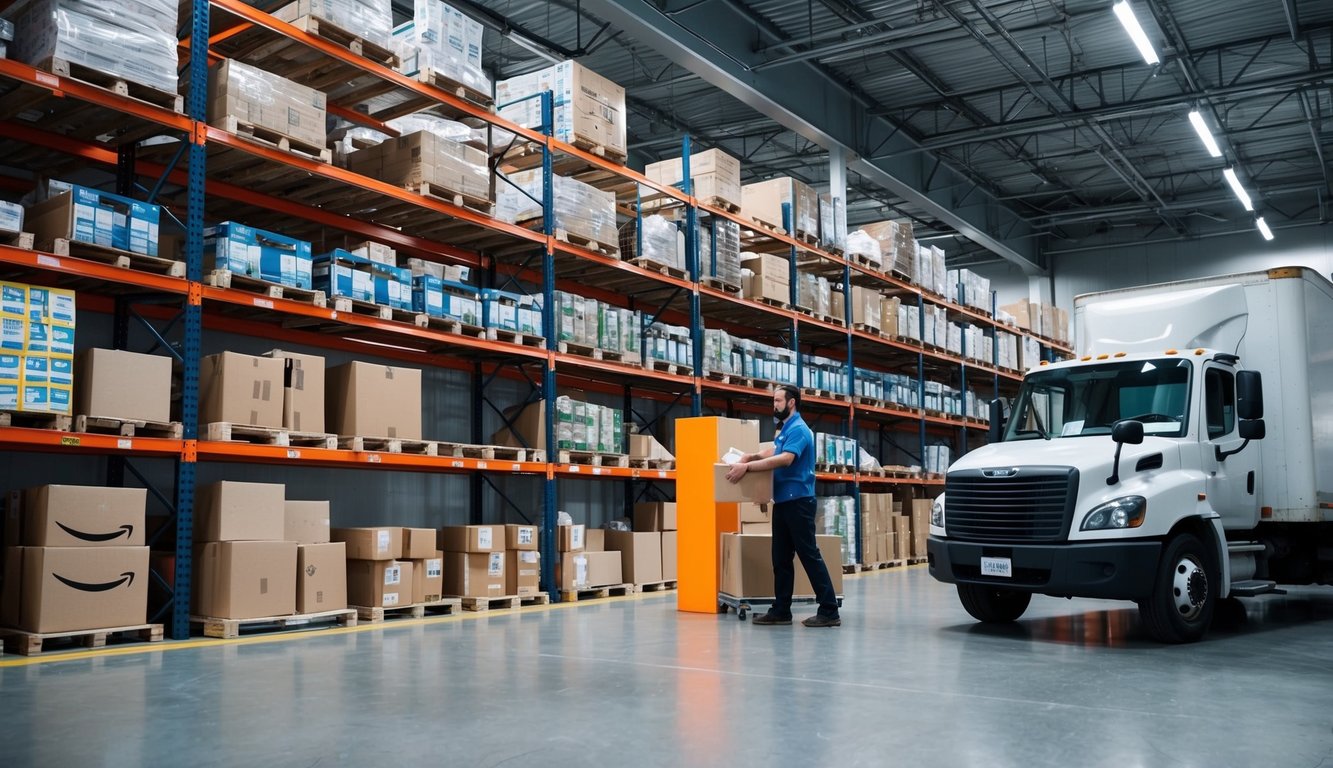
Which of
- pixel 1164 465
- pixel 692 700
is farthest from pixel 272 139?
pixel 1164 465

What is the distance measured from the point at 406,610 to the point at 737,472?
3.27 metres

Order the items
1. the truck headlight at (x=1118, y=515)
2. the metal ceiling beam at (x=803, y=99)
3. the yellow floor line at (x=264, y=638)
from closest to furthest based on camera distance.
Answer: the yellow floor line at (x=264, y=638), the truck headlight at (x=1118, y=515), the metal ceiling beam at (x=803, y=99)

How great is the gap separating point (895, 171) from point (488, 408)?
33.3 feet

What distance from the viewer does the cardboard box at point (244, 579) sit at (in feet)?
24.4

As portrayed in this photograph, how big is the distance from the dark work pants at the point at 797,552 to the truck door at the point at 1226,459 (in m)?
2.74

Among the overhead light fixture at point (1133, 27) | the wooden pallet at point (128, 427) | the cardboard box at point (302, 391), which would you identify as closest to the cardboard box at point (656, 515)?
the cardboard box at point (302, 391)

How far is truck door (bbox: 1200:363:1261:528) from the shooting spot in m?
7.49

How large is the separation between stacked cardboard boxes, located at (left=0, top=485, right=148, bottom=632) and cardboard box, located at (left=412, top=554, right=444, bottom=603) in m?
2.44

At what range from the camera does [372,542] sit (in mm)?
8664

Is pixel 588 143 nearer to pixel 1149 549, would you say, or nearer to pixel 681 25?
pixel 681 25

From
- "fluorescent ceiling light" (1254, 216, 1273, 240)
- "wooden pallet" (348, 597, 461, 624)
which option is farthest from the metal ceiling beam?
"wooden pallet" (348, 597, 461, 624)

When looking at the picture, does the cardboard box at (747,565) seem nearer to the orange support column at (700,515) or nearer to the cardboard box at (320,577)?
the orange support column at (700,515)

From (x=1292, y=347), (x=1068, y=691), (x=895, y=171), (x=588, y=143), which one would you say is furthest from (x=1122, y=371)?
(x=895, y=171)

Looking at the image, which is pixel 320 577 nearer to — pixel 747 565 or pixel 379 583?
pixel 379 583
